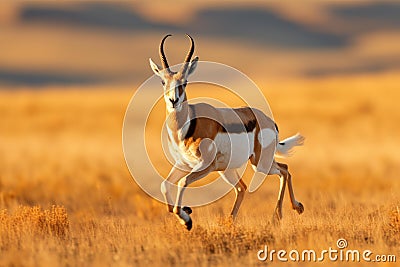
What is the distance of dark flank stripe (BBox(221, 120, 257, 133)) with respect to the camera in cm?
1188

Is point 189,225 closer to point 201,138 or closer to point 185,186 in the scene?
point 185,186

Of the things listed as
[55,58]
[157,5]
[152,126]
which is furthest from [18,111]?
[157,5]

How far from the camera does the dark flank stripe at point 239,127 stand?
11.9 meters

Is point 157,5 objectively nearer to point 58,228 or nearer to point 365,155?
point 365,155

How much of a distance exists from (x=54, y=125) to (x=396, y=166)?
23.7m

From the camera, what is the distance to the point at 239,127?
1215 centimetres

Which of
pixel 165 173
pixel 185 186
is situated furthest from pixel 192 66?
pixel 165 173

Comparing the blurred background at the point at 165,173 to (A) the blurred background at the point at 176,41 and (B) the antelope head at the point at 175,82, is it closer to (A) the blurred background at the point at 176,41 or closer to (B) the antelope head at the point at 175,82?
(B) the antelope head at the point at 175,82

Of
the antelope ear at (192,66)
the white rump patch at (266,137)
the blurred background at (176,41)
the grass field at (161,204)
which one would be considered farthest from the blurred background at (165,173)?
the blurred background at (176,41)

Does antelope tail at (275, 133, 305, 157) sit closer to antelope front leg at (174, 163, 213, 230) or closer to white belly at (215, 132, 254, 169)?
white belly at (215, 132, 254, 169)

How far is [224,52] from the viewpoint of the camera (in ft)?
500

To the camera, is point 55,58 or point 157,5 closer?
point 55,58

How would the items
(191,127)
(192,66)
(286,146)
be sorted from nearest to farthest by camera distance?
(192,66) < (191,127) < (286,146)

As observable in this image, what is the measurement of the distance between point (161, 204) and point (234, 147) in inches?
200
